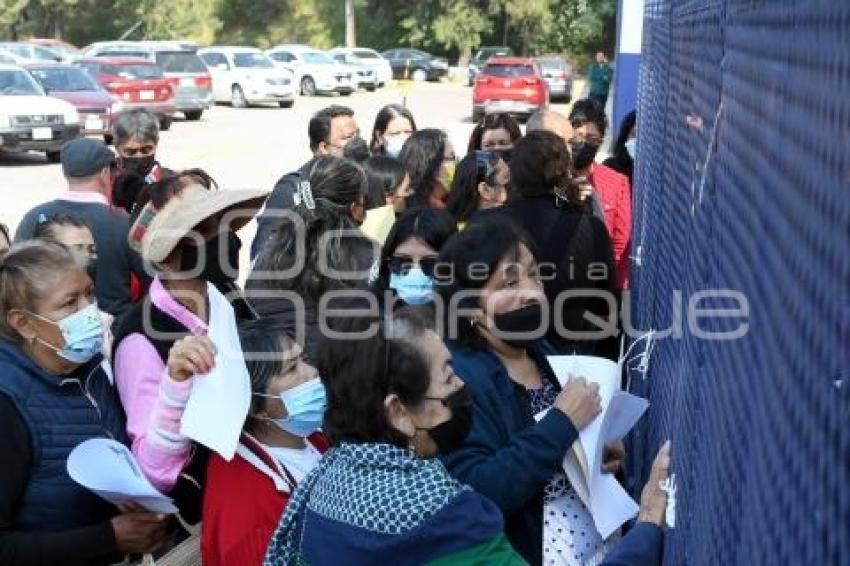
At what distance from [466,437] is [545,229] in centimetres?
205

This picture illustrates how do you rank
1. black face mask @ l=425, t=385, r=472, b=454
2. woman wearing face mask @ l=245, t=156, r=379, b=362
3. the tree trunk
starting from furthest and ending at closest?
1. the tree trunk
2. woman wearing face mask @ l=245, t=156, r=379, b=362
3. black face mask @ l=425, t=385, r=472, b=454

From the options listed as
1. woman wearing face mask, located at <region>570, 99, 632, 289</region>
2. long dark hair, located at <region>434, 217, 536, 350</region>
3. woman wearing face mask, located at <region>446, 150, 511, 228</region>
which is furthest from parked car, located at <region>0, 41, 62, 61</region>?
long dark hair, located at <region>434, 217, 536, 350</region>

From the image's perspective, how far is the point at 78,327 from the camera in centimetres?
321

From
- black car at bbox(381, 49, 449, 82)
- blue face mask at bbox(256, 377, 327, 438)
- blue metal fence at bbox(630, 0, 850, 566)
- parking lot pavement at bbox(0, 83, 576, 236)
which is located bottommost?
parking lot pavement at bbox(0, 83, 576, 236)

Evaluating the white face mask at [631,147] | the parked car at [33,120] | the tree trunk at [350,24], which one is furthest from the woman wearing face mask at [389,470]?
the tree trunk at [350,24]

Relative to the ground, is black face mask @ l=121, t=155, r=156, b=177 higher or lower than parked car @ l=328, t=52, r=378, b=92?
higher

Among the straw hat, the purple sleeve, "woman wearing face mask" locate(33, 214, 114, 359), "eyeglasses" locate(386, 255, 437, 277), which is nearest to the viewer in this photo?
the purple sleeve

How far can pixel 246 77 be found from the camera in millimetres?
36438

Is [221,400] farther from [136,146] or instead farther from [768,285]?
[136,146]

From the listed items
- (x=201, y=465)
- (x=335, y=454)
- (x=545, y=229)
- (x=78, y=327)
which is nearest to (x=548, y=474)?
(x=335, y=454)

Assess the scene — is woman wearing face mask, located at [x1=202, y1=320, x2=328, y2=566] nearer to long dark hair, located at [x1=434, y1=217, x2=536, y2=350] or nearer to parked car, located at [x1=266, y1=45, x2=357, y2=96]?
long dark hair, located at [x1=434, y1=217, x2=536, y2=350]

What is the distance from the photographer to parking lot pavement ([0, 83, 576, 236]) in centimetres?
1917

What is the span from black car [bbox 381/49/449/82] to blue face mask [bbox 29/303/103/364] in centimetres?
4903

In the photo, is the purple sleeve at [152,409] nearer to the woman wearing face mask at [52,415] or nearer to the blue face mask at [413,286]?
the woman wearing face mask at [52,415]
